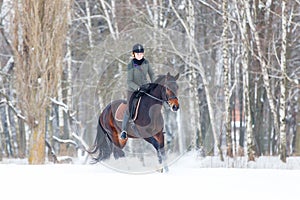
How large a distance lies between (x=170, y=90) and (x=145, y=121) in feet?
2.51

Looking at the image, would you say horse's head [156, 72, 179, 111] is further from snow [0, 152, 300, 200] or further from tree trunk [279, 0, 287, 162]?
tree trunk [279, 0, 287, 162]

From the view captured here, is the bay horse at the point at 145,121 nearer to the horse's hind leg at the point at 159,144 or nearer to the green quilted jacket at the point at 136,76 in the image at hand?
the horse's hind leg at the point at 159,144

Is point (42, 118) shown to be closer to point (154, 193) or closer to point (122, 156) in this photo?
point (122, 156)

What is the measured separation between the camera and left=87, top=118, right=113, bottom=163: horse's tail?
39.3 feet

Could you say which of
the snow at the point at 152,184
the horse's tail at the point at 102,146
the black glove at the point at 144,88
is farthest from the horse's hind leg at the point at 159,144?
the horse's tail at the point at 102,146

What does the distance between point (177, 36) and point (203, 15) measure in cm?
561

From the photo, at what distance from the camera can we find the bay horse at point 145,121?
1030 cm

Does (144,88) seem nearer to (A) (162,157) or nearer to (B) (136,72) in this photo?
(B) (136,72)

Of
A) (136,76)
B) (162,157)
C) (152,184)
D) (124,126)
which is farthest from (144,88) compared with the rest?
(152,184)

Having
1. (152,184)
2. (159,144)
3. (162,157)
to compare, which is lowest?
(152,184)

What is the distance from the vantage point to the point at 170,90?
10203 mm

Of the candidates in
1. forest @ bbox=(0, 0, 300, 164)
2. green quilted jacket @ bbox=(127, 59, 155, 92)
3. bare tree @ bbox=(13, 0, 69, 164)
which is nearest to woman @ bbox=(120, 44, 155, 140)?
green quilted jacket @ bbox=(127, 59, 155, 92)

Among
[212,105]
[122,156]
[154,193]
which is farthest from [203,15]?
[154,193]

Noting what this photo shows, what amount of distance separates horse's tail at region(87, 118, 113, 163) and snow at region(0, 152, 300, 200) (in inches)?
Result: 13.2
